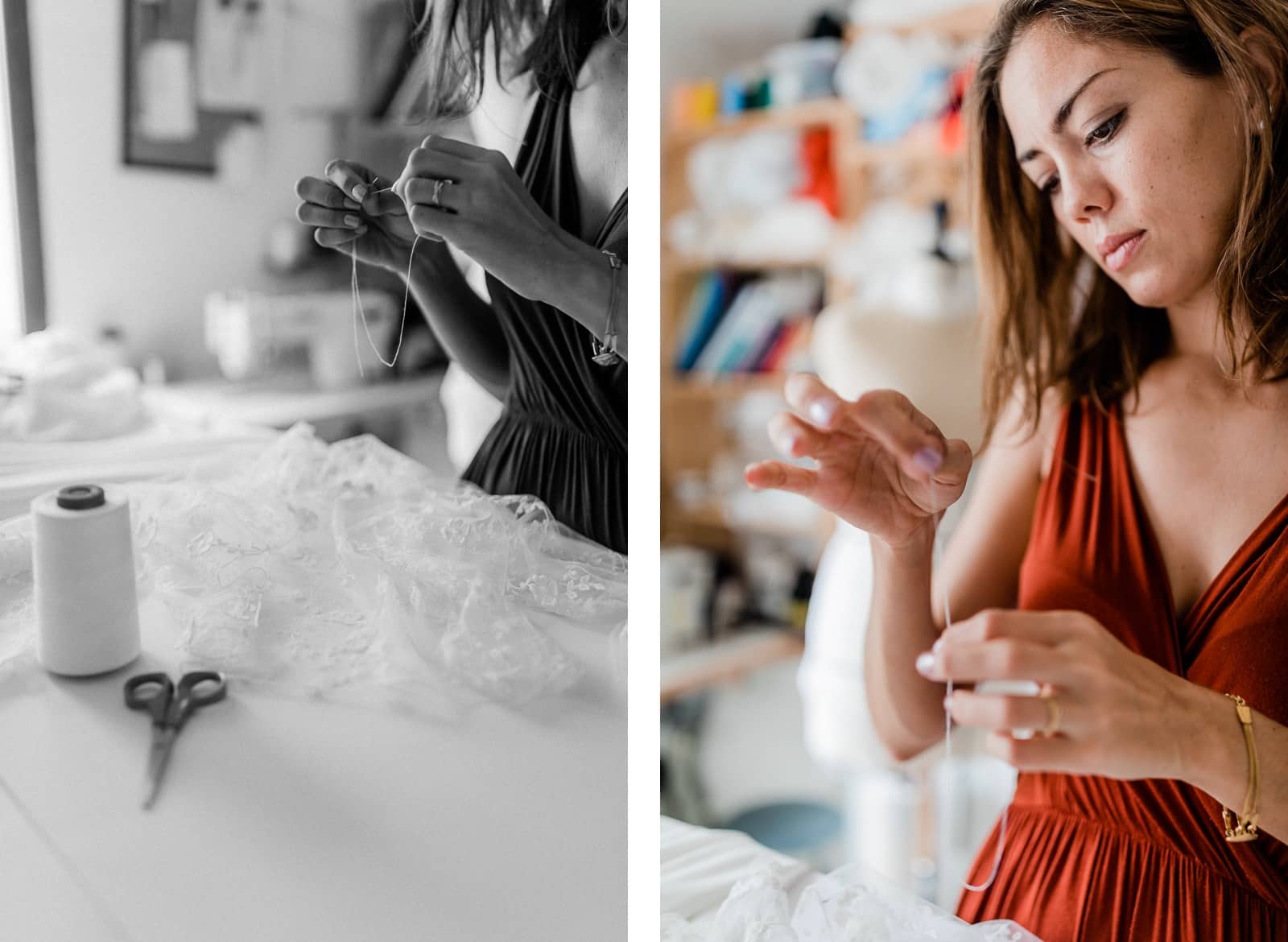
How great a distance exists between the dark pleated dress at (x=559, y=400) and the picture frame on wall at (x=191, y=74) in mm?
206

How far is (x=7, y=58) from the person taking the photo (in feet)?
2.34

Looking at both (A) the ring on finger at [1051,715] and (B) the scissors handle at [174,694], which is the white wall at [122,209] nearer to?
(B) the scissors handle at [174,694]

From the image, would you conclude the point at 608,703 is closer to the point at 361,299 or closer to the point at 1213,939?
the point at 361,299

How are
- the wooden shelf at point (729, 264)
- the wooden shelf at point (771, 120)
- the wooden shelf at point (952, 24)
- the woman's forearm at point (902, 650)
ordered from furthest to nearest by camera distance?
the wooden shelf at point (729, 264) → the wooden shelf at point (771, 120) → the wooden shelf at point (952, 24) → the woman's forearm at point (902, 650)

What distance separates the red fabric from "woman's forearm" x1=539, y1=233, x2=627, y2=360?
1.43 feet

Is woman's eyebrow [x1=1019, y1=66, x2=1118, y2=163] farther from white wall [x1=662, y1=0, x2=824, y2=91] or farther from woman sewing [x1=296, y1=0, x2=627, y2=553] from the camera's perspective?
white wall [x1=662, y1=0, x2=824, y2=91]

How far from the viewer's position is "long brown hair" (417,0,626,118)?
25.8 inches

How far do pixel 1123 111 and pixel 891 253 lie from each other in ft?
4.74

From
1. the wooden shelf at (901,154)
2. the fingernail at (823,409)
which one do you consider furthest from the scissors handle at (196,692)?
the wooden shelf at (901,154)

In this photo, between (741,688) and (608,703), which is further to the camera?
(741,688)

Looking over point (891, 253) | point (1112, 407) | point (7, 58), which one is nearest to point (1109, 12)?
point (1112, 407)

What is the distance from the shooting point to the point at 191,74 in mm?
688

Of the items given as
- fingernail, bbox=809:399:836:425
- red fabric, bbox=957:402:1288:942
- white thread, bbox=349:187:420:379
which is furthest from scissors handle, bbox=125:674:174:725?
red fabric, bbox=957:402:1288:942

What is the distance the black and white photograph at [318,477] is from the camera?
25.7 inches
